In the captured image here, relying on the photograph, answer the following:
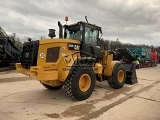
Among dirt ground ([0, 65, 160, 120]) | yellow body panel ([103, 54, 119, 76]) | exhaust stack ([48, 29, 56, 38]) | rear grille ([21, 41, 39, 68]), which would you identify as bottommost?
dirt ground ([0, 65, 160, 120])

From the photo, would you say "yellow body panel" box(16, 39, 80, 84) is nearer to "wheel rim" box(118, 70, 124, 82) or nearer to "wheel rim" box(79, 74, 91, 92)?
"wheel rim" box(79, 74, 91, 92)

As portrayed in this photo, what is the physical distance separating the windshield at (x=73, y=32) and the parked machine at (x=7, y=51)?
6868 mm

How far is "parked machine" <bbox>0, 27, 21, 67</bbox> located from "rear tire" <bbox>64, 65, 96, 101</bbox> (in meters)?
8.17

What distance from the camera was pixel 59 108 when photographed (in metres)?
5.60

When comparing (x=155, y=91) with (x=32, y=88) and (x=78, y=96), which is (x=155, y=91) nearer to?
(x=78, y=96)

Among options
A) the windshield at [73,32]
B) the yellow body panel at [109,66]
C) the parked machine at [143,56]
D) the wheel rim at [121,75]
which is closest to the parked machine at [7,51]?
the windshield at [73,32]

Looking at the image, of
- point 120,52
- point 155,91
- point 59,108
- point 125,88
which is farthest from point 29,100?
point 120,52

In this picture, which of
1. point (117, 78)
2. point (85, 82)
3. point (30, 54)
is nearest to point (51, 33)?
point (30, 54)

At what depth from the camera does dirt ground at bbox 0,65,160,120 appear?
16.5 ft

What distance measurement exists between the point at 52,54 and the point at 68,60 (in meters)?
0.49

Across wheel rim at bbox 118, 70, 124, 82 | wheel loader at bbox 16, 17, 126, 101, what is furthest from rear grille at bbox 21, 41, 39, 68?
wheel rim at bbox 118, 70, 124, 82

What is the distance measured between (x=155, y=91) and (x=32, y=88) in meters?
4.66

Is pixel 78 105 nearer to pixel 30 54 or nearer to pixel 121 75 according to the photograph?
pixel 30 54

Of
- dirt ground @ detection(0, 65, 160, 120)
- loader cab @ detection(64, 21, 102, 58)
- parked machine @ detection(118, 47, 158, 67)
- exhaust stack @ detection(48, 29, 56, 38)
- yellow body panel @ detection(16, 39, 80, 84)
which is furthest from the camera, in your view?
parked machine @ detection(118, 47, 158, 67)
